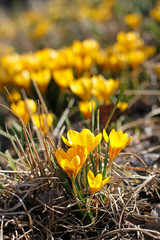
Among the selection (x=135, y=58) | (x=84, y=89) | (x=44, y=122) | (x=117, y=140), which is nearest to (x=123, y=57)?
(x=135, y=58)

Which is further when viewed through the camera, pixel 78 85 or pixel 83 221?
pixel 78 85

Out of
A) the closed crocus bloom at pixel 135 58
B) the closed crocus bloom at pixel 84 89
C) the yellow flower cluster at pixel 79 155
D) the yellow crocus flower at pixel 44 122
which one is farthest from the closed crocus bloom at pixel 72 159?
the closed crocus bloom at pixel 135 58

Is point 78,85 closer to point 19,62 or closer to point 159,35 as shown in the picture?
point 19,62

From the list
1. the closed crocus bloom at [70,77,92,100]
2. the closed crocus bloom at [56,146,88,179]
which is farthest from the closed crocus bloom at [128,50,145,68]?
the closed crocus bloom at [56,146,88,179]

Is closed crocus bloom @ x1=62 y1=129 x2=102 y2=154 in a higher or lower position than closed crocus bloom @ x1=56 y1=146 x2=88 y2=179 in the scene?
higher

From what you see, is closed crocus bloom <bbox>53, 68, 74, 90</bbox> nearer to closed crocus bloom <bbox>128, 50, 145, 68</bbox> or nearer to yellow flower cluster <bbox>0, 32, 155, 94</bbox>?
yellow flower cluster <bbox>0, 32, 155, 94</bbox>

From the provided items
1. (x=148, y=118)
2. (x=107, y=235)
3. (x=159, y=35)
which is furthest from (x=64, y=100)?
(x=159, y=35)

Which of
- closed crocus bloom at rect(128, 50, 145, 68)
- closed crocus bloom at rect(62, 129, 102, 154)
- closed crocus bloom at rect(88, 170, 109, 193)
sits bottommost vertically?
closed crocus bloom at rect(88, 170, 109, 193)

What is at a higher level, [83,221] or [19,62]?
[19,62]
